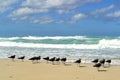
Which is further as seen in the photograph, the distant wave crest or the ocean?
the distant wave crest

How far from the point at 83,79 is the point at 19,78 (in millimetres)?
2297

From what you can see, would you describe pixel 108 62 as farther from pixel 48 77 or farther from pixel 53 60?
pixel 48 77

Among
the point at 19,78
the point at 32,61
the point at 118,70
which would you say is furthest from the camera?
the point at 32,61

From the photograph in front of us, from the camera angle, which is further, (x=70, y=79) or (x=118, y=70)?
(x=118, y=70)

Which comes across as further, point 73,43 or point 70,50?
point 73,43

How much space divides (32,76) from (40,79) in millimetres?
795

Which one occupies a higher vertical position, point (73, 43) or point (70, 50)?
point (73, 43)

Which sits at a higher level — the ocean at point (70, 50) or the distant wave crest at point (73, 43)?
the distant wave crest at point (73, 43)

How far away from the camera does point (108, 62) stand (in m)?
18.7

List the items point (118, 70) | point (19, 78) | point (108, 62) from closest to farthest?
1. point (19, 78)
2. point (118, 70)
3. point (108, 62)

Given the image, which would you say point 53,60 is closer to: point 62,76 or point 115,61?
point 115,61

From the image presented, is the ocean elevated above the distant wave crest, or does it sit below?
below

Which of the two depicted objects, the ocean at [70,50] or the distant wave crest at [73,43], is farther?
the distant wave crest at [73,43]

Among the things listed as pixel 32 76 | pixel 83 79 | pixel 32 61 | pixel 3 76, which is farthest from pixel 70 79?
pixel 32 61
